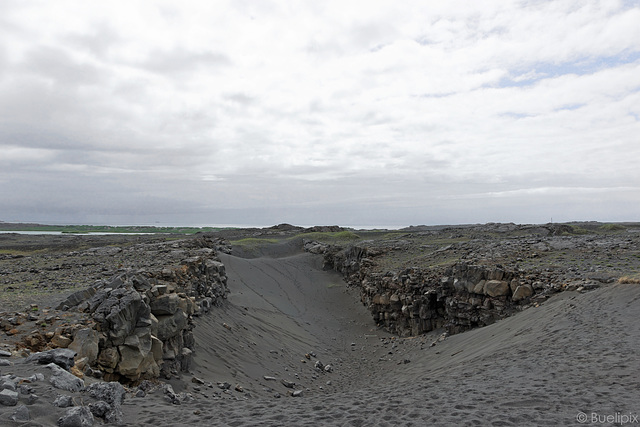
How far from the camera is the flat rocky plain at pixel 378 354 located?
5.51m

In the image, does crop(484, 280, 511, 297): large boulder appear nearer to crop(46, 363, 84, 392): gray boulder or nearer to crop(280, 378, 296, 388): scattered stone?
crop(280, 378, 296, 388): scattered stone

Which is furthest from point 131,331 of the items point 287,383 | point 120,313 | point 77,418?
point 287,383

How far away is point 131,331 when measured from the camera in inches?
311

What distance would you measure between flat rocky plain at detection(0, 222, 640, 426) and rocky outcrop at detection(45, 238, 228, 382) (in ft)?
0.86

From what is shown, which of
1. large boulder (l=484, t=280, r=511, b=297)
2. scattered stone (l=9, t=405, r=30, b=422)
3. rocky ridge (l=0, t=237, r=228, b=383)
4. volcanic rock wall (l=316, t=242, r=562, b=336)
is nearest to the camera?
scattered stone (l=9, t=405, r=30, b=422)

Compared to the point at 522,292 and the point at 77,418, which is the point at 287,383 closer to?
the point at 77,418

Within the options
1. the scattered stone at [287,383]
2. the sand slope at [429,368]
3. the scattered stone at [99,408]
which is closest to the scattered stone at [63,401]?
the scattered stone at [99,408]

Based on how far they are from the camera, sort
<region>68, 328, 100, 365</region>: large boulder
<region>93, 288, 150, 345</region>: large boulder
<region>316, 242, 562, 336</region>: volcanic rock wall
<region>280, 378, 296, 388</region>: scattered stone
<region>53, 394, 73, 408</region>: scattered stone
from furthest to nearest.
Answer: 1. <region>316, 242, 562, 336</region>: volcanic rock wall
2. <region>280, 378, 296, 388</region>: scattered stone
3. <region>93, 288, 150, 345</region>: large boulder
4. <region>68, 328, 100, 365</region>: large boulder
5. <region>53, 394, 73, 408</region>: scattered stone

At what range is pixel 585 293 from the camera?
39.7 feet

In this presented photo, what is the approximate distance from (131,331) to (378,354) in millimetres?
10955

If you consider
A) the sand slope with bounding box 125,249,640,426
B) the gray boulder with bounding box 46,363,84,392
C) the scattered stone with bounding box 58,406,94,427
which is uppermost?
the gray boulder with bounding box 46,363,84,392

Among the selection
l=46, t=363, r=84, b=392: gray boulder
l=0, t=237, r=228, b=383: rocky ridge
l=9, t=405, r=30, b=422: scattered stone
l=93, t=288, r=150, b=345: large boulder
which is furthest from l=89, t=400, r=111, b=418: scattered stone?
l=93, t=288, r=150, b=345: large boulder

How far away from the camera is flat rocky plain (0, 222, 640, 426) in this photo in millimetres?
5508

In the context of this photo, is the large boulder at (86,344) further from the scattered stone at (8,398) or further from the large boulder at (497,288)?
the large boulder at (497,288)
